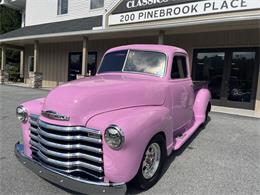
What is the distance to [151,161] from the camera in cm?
357

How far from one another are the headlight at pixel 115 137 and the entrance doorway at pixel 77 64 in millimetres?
13252

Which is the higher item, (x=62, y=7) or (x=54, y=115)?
(x=62, y=7)

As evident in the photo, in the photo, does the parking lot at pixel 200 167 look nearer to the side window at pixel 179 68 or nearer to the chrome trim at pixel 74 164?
the chrome trim at pixel 74 164

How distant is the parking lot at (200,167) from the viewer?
3480 millimetres

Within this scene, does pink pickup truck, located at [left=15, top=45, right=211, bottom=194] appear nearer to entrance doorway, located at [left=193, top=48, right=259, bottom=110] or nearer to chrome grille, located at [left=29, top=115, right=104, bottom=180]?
chrome grille, located at [left=29, top=115, right=104, bottom=180]

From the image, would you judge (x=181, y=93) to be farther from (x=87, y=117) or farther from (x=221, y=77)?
(x=221, y=77)

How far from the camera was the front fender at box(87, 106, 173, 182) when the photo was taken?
9.61 ft

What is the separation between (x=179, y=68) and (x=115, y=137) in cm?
258

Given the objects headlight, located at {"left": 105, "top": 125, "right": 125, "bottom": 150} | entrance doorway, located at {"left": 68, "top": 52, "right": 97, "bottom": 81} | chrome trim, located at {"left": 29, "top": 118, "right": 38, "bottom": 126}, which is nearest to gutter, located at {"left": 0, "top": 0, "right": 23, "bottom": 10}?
entrance doorway, located at {"left": 68, "top": 52, "right": 97, "bottom": 81}

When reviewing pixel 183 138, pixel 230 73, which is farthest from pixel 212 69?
pixel 183 138

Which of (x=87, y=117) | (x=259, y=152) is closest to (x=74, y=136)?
(x=87, y=117)

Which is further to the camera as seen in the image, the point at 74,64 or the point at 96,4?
the point at 74,64

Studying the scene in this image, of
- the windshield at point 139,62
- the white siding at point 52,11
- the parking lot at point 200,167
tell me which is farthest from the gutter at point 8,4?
the windshield at point 139,62

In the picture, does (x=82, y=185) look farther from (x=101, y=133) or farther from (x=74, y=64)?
(x=74, y=64)
